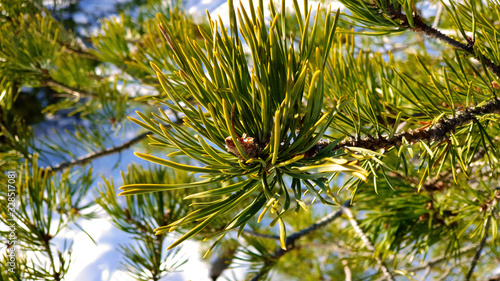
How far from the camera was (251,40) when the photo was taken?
0.15m

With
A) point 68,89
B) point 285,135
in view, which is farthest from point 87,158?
point 285,135

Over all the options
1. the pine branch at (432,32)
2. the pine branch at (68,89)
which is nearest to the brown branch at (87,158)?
the pine branch at (68,89)

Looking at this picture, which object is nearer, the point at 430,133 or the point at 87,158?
the point at 430,133

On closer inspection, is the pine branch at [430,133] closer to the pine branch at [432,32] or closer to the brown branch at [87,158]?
the pine branch at [432,32]

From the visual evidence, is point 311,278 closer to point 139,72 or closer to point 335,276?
point 335,276

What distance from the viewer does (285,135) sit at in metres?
0.17

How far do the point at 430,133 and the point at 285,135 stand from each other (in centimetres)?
9

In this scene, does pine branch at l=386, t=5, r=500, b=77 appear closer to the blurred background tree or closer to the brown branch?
the blurred background tree

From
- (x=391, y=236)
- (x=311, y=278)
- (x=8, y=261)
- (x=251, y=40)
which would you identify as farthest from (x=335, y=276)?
(x=251, y=40)

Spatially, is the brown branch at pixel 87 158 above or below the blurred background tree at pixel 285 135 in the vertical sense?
above

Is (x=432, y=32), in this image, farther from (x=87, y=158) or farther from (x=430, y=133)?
(x=87, y=158)

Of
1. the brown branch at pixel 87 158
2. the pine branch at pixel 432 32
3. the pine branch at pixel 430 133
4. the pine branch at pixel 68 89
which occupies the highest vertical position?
the pine branch at pixel 68 89

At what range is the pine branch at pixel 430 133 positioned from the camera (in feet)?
0.60

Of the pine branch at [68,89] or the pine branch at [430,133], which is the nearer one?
the pine branch at [430,133]
